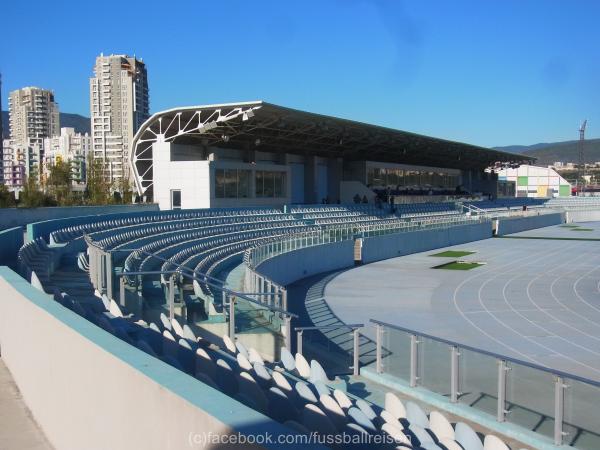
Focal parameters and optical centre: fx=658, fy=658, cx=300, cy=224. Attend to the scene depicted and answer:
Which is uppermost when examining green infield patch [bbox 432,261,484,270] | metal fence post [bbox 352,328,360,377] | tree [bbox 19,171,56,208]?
tree [bbox 19,171,56,208]

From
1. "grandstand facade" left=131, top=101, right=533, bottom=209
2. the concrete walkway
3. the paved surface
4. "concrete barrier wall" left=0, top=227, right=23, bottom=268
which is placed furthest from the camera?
"grandstand facade" left=131, top=101, right=533, bottom=209

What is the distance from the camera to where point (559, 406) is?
6609mm

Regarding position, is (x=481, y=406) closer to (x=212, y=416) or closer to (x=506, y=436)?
(x=506, y=436)

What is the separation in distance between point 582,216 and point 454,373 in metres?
82.1

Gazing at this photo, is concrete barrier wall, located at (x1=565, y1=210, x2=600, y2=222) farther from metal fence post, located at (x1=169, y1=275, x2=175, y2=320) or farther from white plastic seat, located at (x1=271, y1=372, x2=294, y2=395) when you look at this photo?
white plastic seat, located at (x1=271, y1=372, x2=294, y2=395)

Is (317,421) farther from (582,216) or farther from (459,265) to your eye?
(582,216)

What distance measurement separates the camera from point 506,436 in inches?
277

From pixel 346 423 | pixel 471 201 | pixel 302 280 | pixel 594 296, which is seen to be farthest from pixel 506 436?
pixel 471 201

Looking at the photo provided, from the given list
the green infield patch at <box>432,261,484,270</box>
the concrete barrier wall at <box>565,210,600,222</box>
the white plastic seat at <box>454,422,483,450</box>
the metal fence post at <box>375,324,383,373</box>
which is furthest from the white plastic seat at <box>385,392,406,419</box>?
the concrete barrier wall at <box>565,210,600,222</box>

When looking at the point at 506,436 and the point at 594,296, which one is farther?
the point at 594,296

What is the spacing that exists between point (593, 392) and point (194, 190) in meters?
35.2

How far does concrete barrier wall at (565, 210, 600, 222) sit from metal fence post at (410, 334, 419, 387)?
78.0 m

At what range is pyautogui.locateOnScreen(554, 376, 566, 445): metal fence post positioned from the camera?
659cm

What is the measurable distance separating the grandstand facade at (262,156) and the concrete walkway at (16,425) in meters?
31.6
